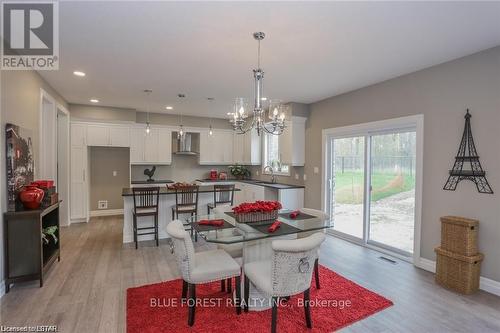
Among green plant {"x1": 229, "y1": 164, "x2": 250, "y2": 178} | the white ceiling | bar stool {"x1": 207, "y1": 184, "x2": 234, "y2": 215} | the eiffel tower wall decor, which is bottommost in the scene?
bar stool {"x1": 207, "y1": 184, "x2": 234, "y2": 215}

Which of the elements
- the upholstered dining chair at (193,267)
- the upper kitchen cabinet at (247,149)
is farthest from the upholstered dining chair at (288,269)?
the upper kitchen cabinet at (247,149)

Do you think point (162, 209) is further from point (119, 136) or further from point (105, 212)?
point (105, 212)

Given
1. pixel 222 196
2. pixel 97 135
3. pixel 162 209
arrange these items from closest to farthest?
1. pixel 162 209
2. pixel 222 196
3. pixel 97 135

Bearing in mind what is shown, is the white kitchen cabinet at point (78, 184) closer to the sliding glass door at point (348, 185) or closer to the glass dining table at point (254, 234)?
the glass dining table at point (254, 234)

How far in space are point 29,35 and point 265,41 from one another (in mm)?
2400

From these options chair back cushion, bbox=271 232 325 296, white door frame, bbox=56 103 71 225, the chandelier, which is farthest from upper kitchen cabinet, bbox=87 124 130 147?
chair back cushion, bbox=271 232 325 296

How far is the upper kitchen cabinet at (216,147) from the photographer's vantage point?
23.8 feet

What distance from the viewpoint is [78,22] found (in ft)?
7.65

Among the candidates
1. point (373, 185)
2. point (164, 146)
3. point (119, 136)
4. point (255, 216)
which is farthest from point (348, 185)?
point (119, 136)

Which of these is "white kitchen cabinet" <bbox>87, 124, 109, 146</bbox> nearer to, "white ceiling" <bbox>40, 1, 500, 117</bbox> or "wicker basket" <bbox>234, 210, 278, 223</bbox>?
"white ceiling" <bbox>40, 1, 500, 117</bbox>

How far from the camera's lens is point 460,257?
9.25 feet

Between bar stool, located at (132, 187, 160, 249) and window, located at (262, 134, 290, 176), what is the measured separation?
2867 millimetres

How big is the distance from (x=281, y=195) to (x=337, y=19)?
3675 millimetres

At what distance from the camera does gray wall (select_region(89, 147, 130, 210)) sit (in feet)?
21.1
